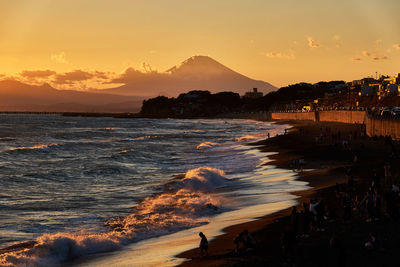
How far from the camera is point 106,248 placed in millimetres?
18594

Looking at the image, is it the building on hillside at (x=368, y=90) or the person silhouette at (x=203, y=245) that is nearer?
the person silhouette at (x=203, y=245)

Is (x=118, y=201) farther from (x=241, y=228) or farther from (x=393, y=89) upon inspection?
(x=393, y=89)

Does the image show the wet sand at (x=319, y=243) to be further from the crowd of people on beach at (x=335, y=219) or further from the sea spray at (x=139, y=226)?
the sea spray at (x=139, y=226)

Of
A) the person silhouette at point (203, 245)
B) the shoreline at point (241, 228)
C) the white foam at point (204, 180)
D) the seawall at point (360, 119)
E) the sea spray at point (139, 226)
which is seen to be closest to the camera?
the shoreline at point (241, 228)

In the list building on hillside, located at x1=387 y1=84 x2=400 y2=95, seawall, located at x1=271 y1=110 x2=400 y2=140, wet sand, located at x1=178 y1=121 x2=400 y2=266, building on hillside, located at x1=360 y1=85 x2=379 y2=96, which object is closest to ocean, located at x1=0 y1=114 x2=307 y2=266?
wet sand, located at x1=178 y1=121 x2=400 y2=266

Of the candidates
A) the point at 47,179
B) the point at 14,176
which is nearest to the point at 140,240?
the point at 47,179

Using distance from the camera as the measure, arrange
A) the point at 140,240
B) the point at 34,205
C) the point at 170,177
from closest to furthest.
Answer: the point at 140,240 → the point at 34,205 → the point at 170,177

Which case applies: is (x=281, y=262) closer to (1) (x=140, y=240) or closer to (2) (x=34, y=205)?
(1) (x=140, y=240)

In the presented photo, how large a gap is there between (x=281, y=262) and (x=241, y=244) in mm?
2233

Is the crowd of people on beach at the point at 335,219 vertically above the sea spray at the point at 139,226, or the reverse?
the crowd of people on beach at the point at 335,219

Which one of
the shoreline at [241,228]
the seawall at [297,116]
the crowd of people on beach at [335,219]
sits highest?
the seawall at [297,116]

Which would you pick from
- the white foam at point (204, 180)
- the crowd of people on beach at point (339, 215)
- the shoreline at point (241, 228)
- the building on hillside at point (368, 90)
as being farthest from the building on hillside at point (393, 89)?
the crowd of people on beach at point (339, 215)

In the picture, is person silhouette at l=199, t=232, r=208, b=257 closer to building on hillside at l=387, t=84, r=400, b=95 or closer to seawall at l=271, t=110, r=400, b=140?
seawall at l=271, t=110, r=400, b=140

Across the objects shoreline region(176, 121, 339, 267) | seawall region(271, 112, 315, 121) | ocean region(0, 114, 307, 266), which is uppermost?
seawall region(271, 112, 315, 121)
